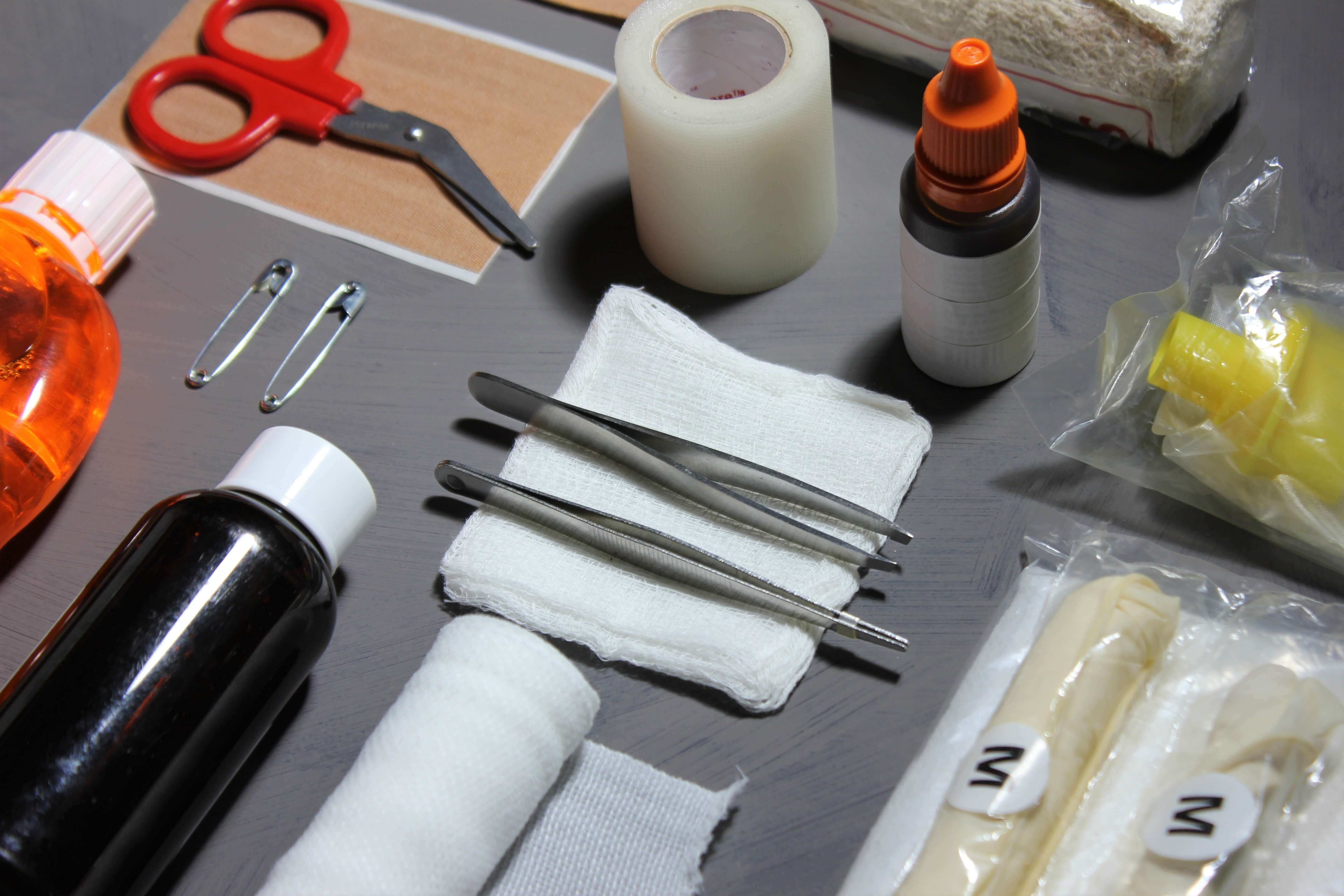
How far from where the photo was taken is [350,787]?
41 centimetres

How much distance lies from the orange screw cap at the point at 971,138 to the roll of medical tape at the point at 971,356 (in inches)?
3.4

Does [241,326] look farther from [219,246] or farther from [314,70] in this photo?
[314,70]

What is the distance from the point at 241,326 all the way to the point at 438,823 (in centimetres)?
31

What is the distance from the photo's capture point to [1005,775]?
401mm

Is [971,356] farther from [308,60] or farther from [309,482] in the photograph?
[308,60]

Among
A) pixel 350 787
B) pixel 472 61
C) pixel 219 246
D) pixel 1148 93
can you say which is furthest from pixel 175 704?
pixel 1148 93

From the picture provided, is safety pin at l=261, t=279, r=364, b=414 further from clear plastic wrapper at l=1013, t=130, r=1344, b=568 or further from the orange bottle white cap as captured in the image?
clear plastic wrapper at l=1013, t=130, r=1344, b=568

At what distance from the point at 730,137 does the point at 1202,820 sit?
0.33 metres

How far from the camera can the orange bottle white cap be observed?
22.1 inches

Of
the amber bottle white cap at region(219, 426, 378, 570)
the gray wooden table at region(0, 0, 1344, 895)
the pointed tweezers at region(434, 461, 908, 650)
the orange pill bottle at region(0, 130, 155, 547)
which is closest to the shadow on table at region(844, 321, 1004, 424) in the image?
the gray wooden table at region(0, 0, 1344, 895)

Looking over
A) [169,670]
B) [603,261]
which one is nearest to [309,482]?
[169,670]

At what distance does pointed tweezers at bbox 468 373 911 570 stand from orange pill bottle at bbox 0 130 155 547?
0.19 meters

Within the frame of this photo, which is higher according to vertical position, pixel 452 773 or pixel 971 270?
pixel 971 270

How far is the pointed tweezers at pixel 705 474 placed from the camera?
0.49 meters
